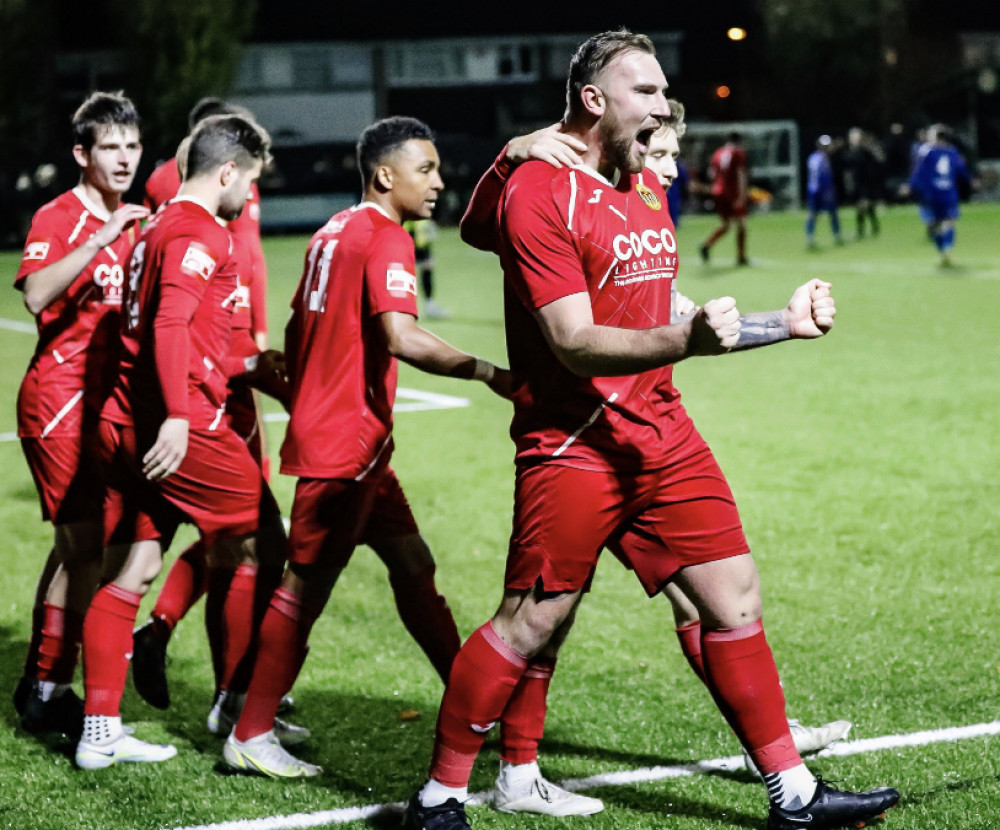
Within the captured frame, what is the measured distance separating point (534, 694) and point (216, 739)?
1.33 m

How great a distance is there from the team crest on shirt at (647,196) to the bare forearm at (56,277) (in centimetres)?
191

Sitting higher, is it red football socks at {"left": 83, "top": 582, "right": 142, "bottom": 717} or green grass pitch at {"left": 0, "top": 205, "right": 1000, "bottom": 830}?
red football socks at {"left": 83, "top": 582, "right": 142, "bottom": 717}

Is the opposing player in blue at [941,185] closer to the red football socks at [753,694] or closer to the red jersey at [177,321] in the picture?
the red jersey at [177,321]

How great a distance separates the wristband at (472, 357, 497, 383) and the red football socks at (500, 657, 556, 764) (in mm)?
873

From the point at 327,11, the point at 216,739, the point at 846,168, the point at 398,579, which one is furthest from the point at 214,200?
the point at 327,11

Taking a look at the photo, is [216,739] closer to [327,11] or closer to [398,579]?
[398,579]

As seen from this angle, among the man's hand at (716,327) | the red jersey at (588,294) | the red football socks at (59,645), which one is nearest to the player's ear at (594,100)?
the red jersey at (588,294)

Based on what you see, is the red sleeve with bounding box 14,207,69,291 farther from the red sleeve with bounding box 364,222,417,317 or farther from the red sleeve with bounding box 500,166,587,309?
the red sleeve with bounding box 500,166,587,309

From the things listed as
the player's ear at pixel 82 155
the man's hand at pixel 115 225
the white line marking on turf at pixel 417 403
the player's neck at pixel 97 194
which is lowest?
the white line marking on turf at pixel 417 403

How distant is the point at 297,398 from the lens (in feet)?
15.4

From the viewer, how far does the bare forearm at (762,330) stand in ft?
11.1

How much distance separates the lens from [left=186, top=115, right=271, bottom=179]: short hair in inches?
189

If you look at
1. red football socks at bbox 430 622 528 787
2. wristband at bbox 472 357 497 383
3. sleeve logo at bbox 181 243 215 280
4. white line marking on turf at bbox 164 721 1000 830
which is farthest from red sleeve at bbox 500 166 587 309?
white line marking on turf at bbox 164 721 1000 830

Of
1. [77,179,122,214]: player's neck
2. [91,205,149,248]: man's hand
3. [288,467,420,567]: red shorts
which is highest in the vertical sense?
[77,179,122,214]: player's neck
